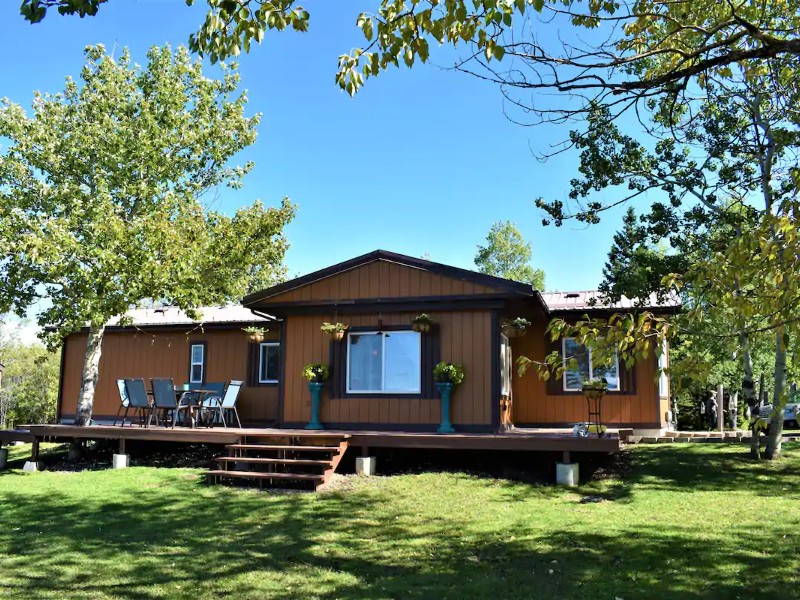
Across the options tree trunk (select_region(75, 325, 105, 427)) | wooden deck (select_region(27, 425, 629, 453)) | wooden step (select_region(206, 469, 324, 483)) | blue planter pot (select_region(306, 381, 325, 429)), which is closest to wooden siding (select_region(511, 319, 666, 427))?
wooden deck (select_region(27, 425, 629, 453))

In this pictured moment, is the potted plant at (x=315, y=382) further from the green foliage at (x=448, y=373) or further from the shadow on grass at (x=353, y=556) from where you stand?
the shadow on grass at (x=353, y=556)

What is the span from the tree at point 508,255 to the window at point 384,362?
19973mm

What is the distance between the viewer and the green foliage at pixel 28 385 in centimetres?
2816

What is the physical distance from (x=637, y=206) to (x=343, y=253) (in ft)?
67.0

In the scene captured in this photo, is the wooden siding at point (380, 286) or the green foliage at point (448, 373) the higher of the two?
the wooden siding at point (380, 286)

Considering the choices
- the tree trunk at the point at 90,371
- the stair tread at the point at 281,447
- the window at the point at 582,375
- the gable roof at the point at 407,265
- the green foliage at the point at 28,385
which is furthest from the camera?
the green foliage at the point at 28,385

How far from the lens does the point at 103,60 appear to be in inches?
554

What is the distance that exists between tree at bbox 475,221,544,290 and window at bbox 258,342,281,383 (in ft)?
57.0

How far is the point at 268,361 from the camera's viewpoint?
48.9ft

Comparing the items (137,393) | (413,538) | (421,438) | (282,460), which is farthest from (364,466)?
(137,393)

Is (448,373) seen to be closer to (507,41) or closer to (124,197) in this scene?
(507,41)

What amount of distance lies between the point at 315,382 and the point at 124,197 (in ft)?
19.6

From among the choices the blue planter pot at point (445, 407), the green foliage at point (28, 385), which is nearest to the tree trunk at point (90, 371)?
the blue planter pot at point (445, 407)

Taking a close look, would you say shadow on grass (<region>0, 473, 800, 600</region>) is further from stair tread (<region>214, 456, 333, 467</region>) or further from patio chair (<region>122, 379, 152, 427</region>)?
patio chair (<region>122, 379, 152, 427</region>)
